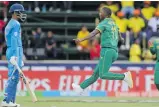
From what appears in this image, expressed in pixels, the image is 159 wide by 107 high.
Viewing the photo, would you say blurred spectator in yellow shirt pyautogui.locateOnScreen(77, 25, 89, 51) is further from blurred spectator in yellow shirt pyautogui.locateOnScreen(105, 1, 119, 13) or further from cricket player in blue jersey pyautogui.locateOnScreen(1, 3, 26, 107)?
cricket player in blue jersey pyautogui.locateOnScreen(1, 3, 26, 107)

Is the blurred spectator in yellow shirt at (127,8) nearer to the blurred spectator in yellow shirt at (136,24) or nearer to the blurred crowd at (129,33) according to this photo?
the blurred crowd at (129,33)

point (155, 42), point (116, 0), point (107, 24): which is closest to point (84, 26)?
point (116, 0)

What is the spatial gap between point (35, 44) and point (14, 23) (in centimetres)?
853

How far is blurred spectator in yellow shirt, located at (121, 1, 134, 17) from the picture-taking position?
21.9 meters

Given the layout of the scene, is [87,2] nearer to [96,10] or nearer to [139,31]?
[96,10]

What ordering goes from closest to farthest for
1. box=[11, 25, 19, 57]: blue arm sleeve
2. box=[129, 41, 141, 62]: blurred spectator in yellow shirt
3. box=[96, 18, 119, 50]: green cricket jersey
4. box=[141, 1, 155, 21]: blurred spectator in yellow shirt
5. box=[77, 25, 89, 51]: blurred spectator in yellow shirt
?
1. box=[11, 25, 19, 57]: blue arm sleeve
2. box=[96, 18, 119, 50]: green cricket jersey
3. box=[129, 41, 141, 62]: blurred spectator in yellow shirt
4. box=[77, 25, 89, 51]: blurred spectator in yellow shirt
5. box=[141, 1, 155, 21]: blurred spectator in yellow shirt

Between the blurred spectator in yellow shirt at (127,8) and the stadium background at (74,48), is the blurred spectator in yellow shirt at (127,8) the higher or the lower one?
the higher one

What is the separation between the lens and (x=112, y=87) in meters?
17.7

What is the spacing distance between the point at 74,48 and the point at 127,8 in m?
2.46

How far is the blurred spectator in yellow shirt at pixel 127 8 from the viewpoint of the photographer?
21.9 meters

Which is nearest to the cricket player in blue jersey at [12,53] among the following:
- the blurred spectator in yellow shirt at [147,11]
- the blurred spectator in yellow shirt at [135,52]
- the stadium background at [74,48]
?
the stadium background at [74,48]

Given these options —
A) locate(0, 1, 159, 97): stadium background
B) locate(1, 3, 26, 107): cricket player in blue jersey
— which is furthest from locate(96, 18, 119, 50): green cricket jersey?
locate(0, 1, 159, 97): stadium background

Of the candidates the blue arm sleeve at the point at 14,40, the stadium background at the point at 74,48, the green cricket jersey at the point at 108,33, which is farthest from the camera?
the stadium background at the point at 74,48

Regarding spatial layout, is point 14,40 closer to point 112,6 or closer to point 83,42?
point 83,42
